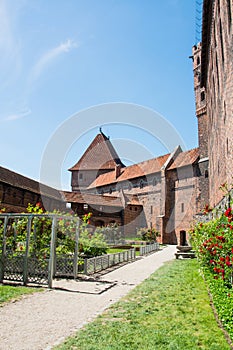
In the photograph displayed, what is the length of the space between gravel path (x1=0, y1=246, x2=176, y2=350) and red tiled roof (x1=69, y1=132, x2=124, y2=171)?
45.8 metres

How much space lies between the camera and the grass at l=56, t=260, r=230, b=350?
13.7 ft

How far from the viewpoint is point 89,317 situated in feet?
18.8

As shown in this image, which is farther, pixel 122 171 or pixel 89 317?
pixel 122 171

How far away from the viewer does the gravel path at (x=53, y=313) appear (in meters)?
4.45

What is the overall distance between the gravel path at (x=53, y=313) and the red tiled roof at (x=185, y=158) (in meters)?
26.6

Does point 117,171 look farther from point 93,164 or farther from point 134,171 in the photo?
point 93,164

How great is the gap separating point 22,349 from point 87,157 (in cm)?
5304

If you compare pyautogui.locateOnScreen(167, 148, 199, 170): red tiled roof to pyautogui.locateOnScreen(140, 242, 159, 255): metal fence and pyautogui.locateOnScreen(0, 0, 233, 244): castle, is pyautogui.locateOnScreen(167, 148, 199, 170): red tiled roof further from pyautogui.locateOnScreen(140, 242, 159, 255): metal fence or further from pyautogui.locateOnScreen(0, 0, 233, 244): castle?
pyautogui.locateOnScreen(140, 242, 159, 255): metal fence

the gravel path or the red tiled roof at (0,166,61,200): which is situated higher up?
the red tiled roof at (0,166,61,200)

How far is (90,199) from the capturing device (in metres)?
37.0

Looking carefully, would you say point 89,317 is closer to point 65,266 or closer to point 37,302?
point 37,302

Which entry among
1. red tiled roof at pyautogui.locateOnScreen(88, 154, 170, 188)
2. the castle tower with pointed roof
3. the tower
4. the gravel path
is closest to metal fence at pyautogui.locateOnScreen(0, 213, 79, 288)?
the gravel path

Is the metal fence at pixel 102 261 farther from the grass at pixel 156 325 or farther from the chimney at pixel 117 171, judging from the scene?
the chimney at pixel 117 171

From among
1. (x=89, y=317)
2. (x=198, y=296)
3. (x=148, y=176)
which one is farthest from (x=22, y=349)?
(x=148, y=176)
